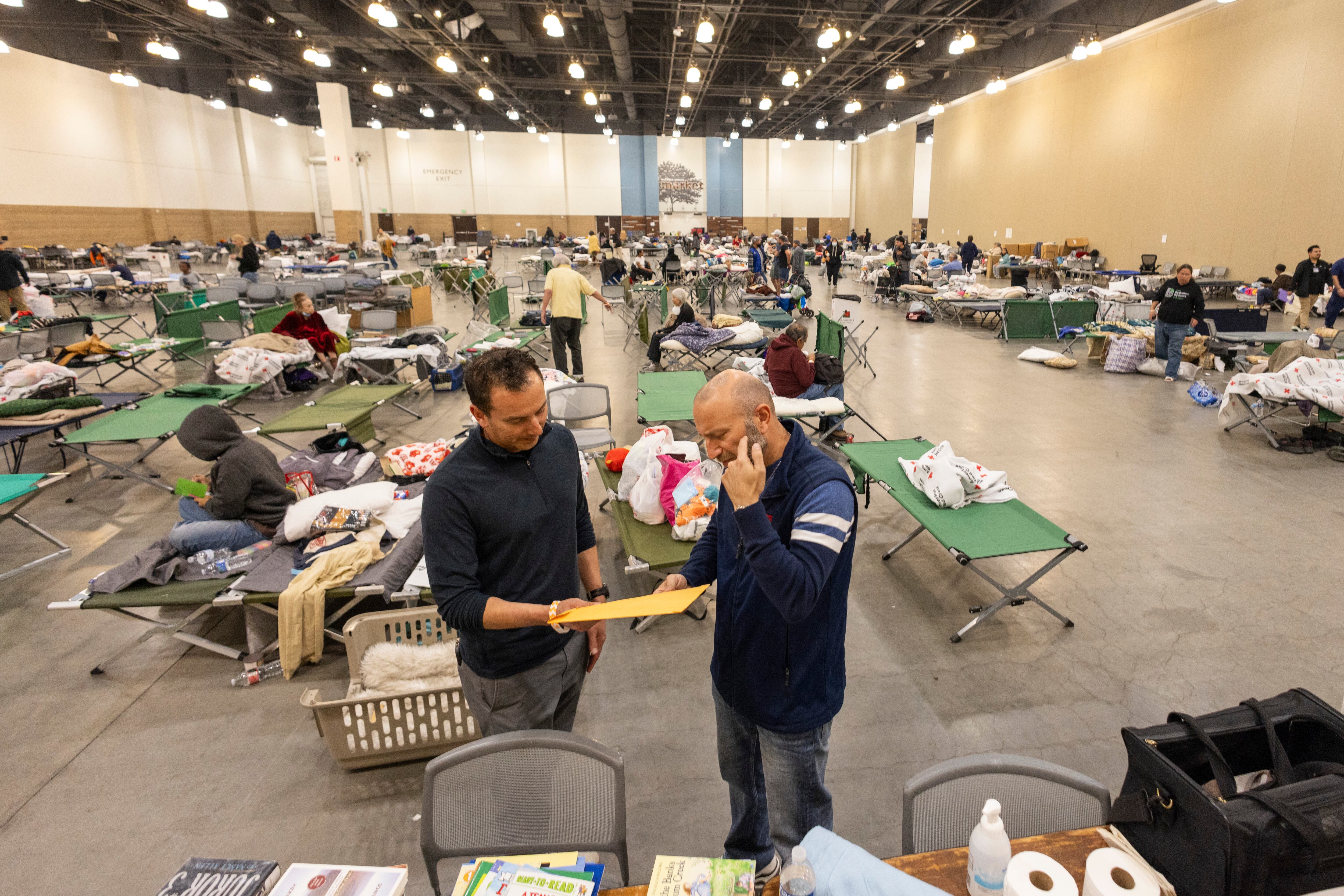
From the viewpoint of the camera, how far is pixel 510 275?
49.1ft

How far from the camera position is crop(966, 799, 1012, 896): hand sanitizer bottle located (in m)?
1.33

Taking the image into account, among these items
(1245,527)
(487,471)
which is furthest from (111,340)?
(1245,527)

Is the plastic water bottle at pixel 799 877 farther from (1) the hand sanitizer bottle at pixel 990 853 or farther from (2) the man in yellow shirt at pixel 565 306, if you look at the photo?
(2) the man in yellow shirt at pixel 565 306

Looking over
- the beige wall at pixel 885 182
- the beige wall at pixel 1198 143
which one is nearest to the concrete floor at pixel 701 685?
the beige wall at pixel 1198 143

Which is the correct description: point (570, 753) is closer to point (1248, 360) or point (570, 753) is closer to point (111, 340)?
A: point (1248, 360)

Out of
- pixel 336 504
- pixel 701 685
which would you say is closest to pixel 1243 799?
pixel 701 685

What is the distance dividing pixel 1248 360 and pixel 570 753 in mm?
9712

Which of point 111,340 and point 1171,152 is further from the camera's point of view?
point 1171,152

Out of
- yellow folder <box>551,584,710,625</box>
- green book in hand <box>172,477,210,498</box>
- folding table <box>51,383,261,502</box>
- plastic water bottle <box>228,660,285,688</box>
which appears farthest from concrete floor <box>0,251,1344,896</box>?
yellow folder <box>551,584,710,625</box>

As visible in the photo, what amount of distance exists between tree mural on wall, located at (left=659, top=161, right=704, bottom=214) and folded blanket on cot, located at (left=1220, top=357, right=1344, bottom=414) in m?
33.2

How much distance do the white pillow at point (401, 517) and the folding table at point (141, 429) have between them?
78.0 inches

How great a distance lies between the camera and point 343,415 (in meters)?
5.98

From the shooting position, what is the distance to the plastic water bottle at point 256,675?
3.40 meters

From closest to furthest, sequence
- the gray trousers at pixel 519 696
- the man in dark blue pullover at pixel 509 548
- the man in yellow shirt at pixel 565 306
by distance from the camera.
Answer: the man in dark blue pullover at pixel 509 548 < the gray trousers at pixel 519 696 < the man in yellow shirt at pixel 565 306
